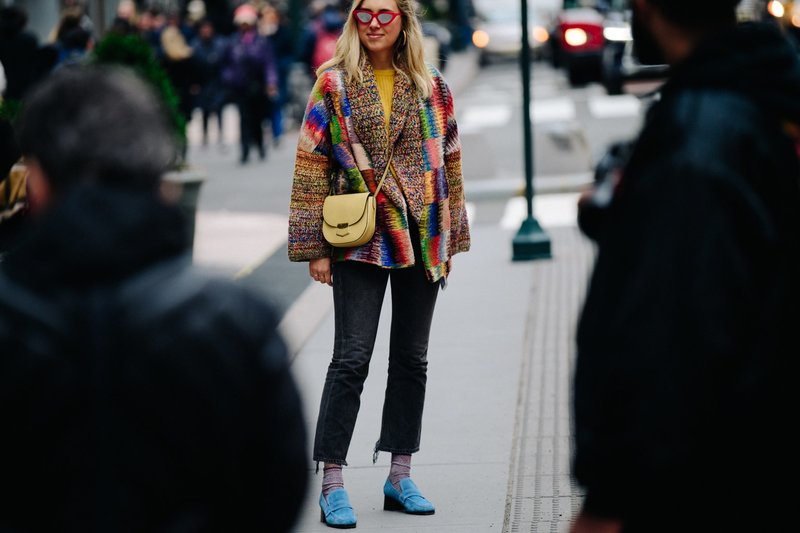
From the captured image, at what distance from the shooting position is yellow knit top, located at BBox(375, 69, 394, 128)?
5.13 metres

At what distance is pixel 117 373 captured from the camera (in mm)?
2004

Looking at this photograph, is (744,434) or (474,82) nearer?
(744,434)

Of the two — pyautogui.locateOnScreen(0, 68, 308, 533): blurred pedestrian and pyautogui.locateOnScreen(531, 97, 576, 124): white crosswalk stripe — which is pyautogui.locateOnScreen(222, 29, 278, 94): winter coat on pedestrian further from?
pyautogui.locateOnScreen(0, 68, 308, 533): blurred pedestrian

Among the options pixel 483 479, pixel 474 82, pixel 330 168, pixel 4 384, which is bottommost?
pixel 474 82

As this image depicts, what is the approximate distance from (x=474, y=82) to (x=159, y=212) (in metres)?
30.0

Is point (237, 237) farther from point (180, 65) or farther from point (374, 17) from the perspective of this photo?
point (180, 65)

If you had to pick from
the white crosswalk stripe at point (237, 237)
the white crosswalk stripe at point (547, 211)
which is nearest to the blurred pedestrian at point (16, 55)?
the white crosswalk stripe at point (237, 237)

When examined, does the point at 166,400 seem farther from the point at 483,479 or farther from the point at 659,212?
the point at 483,479

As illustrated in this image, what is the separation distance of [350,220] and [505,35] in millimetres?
31756

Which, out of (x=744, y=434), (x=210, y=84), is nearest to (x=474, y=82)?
(x=210, y=84)

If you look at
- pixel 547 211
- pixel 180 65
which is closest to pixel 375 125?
pixel 547 211

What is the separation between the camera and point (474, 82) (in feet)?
104

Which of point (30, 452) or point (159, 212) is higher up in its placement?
point (159, 212)

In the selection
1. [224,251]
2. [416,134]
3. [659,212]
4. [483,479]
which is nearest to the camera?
[659,212]
